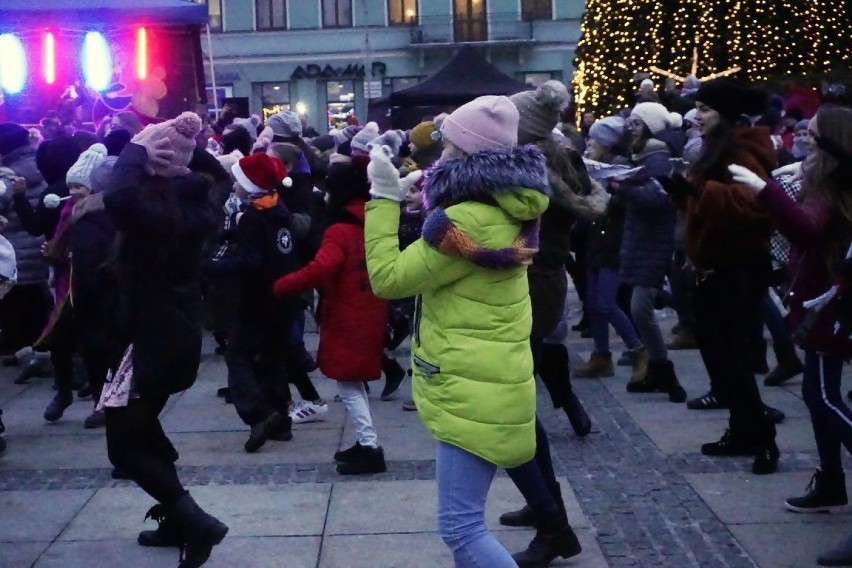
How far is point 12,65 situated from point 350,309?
9845mm

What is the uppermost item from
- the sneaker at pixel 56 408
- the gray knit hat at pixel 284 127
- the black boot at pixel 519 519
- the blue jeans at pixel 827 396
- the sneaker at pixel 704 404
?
the gray knit hat at pixel 284 127

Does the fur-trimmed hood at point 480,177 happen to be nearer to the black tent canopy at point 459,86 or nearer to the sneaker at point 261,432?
the sneaker at point 261,432

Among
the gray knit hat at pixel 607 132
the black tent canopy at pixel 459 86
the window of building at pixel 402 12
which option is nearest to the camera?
the gray knit hat at pixel 607 132

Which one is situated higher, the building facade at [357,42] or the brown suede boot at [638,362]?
the building facade at [357,42]

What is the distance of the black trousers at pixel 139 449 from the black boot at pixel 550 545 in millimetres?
1416

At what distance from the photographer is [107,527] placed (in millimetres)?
6125

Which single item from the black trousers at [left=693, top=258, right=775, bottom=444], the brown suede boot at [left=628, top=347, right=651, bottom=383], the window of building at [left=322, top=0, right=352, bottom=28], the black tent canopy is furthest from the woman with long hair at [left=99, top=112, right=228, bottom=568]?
the window of building at [left=322, top=0, right=352, bottom=28]

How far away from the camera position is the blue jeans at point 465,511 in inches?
164

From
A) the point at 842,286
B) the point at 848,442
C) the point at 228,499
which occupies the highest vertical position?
the point at 842,286

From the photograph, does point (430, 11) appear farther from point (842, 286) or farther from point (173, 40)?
point (842, 286)

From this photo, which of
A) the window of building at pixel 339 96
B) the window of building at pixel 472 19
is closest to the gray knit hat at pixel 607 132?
Result: the window of building at pixel 339 96

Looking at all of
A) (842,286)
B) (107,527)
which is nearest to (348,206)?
(107,527)

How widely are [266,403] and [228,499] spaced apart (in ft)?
4.15

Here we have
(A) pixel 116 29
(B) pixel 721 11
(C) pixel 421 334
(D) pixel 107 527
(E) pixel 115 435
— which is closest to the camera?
(C) pixel 421 334
